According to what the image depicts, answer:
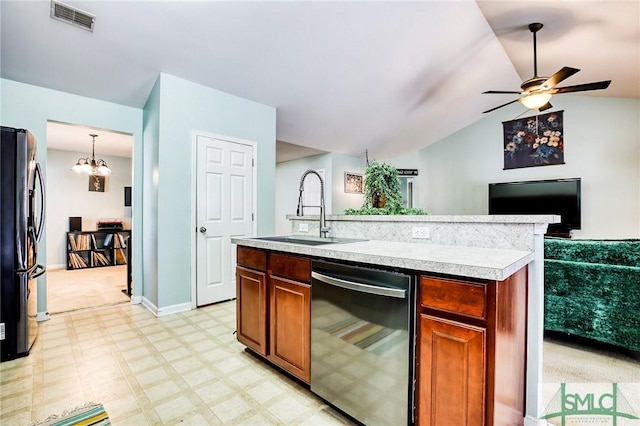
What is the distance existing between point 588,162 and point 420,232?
5617 millimetres

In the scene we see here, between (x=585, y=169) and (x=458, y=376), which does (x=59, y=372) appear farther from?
(x=585, y=169)

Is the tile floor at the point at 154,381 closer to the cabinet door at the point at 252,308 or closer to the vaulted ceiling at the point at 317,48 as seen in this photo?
the cabinet door at the point at 252,308

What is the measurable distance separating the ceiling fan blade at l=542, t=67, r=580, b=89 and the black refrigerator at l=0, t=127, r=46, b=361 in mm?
4921

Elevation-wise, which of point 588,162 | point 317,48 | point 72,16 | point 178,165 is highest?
point 317,48

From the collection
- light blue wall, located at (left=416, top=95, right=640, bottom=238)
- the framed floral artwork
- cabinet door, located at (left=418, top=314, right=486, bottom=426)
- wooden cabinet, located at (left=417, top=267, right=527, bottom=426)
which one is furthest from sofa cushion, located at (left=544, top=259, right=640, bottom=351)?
the framed floral artwork

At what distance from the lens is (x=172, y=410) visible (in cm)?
168

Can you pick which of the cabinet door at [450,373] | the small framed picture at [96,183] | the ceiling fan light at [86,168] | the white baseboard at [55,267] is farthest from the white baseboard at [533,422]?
the small framed picture at [96,183]

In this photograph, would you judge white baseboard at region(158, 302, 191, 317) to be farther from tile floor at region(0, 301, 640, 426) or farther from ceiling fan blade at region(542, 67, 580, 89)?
ceiling fan blade at region(542, 67, 580, 89)

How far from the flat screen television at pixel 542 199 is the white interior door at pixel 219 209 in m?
5.15

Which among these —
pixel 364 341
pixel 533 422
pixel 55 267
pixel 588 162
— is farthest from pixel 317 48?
pixel 55 267

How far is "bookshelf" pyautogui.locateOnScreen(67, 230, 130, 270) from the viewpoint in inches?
236

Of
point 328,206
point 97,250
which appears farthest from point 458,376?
point 97,250

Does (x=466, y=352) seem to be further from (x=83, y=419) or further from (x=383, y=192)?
(x=83, y=419)
